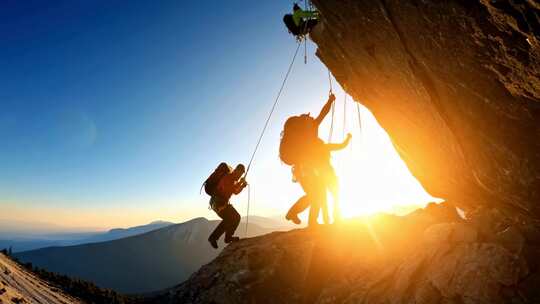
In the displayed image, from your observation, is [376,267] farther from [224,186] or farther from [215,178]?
[215,178]

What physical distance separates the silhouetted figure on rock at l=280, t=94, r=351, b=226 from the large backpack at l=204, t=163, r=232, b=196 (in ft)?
8.77

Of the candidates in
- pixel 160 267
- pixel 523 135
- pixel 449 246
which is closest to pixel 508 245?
pixel 449 246

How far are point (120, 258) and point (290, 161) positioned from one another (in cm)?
21569

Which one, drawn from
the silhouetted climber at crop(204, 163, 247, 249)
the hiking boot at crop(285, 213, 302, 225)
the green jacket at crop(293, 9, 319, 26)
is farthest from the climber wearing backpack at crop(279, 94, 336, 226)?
the green jacket at crop(293, 9, 319, 26)

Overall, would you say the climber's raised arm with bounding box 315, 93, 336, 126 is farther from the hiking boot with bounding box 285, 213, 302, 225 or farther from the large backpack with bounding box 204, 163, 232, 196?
the large backpack with bounding box 204, 163, 232, 196

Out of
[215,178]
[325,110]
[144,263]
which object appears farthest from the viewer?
[144,263]

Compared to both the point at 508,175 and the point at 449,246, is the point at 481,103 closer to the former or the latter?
the point at 508,175

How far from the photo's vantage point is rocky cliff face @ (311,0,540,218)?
4.75 meters

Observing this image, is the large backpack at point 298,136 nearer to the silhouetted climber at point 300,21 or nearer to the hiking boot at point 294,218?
the hiking boot at point 294,218

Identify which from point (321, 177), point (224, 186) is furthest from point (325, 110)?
point (224, 186)

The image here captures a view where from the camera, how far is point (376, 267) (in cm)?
840

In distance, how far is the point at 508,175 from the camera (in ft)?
21.4

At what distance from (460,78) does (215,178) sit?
27.5ft

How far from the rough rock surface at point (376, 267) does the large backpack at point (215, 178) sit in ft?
8.35
